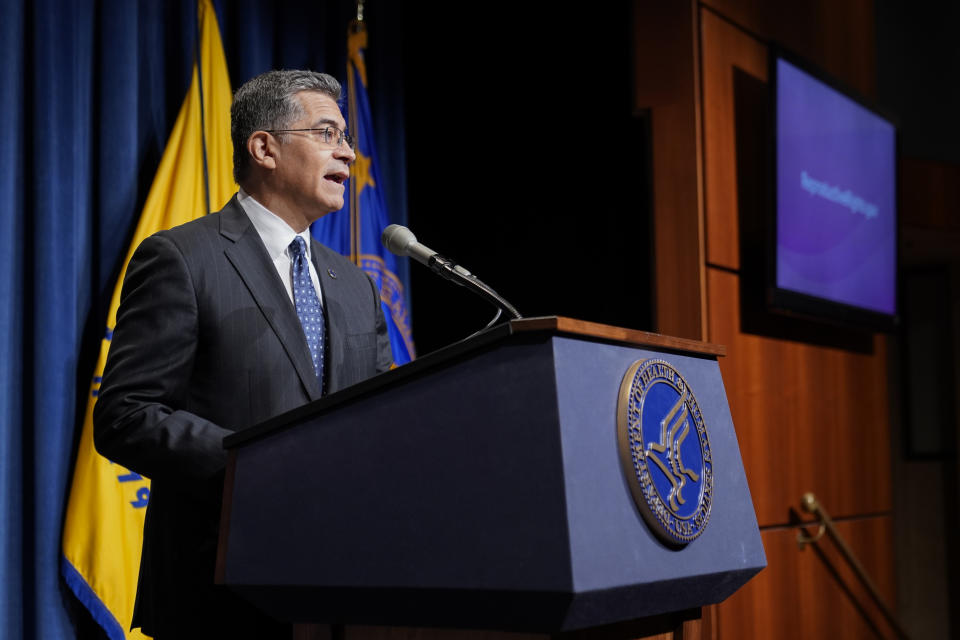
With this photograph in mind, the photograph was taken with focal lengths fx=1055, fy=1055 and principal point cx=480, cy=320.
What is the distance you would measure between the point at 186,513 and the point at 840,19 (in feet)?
13.4

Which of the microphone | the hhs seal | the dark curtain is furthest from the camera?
the dark curtain

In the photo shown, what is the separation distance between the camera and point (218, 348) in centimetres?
167

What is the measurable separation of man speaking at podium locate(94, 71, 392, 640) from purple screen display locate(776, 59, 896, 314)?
224cm

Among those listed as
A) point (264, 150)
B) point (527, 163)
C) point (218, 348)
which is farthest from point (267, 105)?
point (527, 163)

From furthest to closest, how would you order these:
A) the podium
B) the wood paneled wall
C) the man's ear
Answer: the wood paneled wall
the man's ear
the podium

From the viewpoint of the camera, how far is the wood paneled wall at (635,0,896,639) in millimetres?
3596

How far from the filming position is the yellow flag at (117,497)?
2.74 meters

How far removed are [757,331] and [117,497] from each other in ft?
7.51

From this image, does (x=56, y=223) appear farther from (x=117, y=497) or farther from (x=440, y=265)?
(x=440, y=265)

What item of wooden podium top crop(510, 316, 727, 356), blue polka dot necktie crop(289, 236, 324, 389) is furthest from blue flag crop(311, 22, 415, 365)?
wooden podium top crop(510, 316, 727, 356)

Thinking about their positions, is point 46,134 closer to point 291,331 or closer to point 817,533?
point 291,331

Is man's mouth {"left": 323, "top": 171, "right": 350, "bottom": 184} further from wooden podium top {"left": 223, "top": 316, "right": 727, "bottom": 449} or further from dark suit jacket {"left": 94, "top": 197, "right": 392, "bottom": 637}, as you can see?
wooden podium top {"left": 223, "top": 316, "right": 727, "bottom": 449}

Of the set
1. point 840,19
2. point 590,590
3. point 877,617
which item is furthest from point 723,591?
point 840,19

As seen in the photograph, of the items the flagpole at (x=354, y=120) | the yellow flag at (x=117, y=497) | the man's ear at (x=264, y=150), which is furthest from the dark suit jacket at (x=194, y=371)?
the flagpole at (x=354, y=120)
